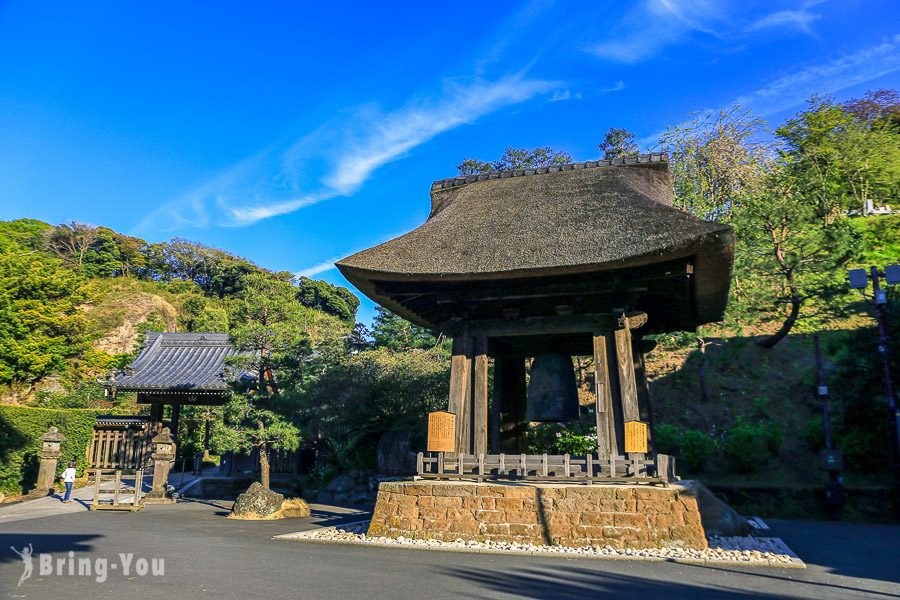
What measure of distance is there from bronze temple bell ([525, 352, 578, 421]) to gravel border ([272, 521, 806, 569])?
8.50 feet

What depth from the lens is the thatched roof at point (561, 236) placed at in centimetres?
753

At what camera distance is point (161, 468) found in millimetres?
16094

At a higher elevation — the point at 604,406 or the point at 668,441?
the point at 604,406

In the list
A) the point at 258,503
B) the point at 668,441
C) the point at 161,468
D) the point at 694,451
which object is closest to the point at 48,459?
the point at 161,468

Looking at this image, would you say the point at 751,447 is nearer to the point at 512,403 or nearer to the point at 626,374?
the point at 512,403

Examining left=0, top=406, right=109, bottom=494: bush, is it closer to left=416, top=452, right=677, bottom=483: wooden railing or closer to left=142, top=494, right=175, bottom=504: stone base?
left=142, top=494, right=175, bottom=504: stone base

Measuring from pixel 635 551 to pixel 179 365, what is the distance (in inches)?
708

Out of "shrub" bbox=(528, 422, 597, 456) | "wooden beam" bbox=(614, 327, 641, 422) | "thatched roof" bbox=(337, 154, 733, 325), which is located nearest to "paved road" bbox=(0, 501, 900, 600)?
"wooden beam" bbox=(614, 327, 641, 422)

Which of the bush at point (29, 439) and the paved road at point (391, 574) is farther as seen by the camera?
the bush at point (29, 439)

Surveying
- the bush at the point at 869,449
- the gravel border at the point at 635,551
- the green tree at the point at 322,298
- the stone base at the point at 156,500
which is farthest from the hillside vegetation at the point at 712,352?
the green tree at the point at 322,298

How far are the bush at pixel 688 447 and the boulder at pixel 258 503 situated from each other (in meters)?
10.5

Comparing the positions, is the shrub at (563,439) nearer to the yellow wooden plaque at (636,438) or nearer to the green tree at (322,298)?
the yellow wooden plaque at (636,438)

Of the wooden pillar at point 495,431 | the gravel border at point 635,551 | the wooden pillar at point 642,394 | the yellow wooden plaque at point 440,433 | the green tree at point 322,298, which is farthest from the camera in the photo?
the green tree at point 322,298

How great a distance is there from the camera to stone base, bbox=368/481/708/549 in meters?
7.41
